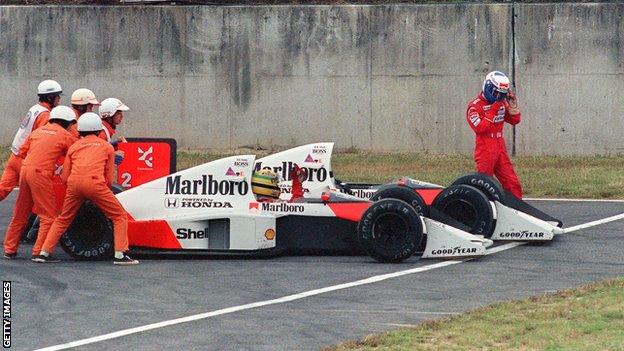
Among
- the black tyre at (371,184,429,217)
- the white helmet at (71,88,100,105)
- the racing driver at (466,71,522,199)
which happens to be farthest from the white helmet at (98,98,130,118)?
the racing driver at (466,71,522,199)

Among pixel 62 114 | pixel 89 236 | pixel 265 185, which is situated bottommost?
pixel 89 236

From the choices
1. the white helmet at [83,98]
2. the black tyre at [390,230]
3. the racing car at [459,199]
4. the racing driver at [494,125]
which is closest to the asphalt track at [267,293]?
the black tyre at [390,230]

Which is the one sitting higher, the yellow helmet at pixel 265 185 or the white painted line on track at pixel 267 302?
the yellow helmet at pixel 265 185

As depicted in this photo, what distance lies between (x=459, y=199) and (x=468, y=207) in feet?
0.42

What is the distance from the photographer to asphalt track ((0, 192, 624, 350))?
422 inches

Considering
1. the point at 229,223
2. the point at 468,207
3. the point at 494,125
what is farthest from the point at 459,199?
the point at 229,223

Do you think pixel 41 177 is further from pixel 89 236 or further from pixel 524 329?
pixel 524 329

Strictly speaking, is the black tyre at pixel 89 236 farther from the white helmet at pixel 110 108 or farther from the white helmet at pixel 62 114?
the white helmet at pixel 110 108

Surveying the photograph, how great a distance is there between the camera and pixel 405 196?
597 inches

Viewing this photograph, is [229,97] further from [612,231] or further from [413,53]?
[612,231]

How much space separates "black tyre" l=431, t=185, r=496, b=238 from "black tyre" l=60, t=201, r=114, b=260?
11.2ft

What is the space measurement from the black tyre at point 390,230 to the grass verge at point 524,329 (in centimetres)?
222

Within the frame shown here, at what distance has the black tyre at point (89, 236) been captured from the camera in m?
14.3

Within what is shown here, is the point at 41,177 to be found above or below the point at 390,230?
above
